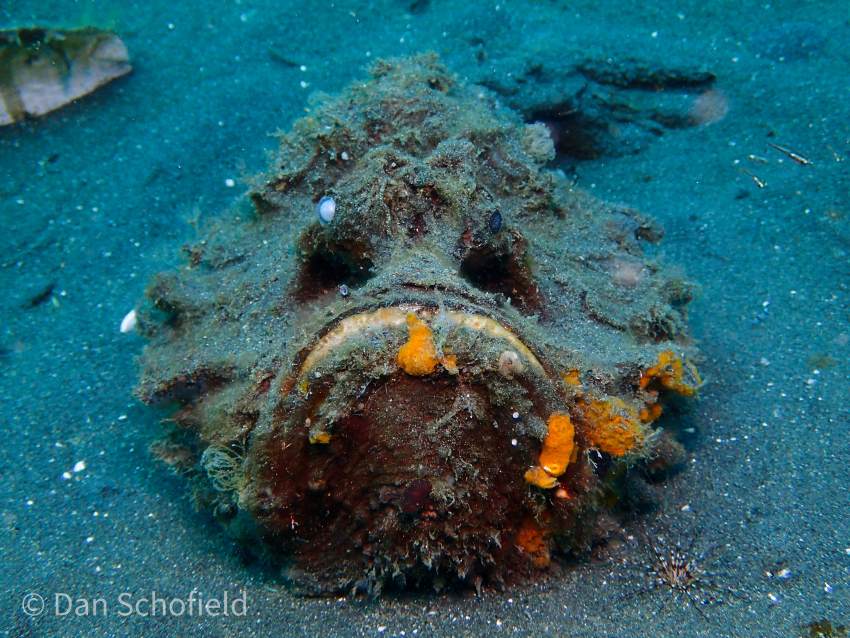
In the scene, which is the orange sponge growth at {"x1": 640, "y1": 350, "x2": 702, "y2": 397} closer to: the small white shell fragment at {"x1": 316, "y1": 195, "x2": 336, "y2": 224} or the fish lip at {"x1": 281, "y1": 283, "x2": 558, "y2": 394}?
the fish lip at {"x1": 281, "y1": 283, "x2": 558, "y2": 394}

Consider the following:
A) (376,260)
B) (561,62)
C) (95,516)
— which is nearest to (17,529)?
(95,516)

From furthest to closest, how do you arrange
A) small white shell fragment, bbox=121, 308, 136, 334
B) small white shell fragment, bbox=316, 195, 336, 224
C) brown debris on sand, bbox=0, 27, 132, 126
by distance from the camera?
1. brown debris on sand, bbox=0, 27, 132, 126
2. small white shell fragment, bbox=121, 308, 136, 334
3. small white shell fragment, bbox=316, 195, 336, 224

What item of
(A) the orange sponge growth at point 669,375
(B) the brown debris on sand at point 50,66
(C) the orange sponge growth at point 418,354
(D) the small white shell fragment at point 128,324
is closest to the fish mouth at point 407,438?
(C) the orange sponge growth at point 418,354

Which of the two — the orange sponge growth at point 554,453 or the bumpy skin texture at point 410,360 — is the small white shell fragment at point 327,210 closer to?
the bumpy skin texture at point 410,360

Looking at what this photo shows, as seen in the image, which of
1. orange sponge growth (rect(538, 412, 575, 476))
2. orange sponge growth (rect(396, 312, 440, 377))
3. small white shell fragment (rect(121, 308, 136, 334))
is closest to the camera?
orange sponge growth (rect(396, 312, 440, 377))

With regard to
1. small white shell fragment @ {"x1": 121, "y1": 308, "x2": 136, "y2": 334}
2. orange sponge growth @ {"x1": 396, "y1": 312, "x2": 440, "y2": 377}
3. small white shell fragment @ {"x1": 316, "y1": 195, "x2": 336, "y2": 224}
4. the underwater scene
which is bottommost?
small white shell fragment @ {"x1": 121, "y1": 308, "x2": 136, "y2": 334}

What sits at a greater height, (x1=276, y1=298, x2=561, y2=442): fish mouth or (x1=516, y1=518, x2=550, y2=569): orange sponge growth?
(x1=276, y1=298, x2=561, y2=442): fish mouth

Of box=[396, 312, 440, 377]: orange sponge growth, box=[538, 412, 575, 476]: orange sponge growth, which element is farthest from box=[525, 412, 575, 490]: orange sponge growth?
box=[396, 312, 440, 377]: orange sponge growth
